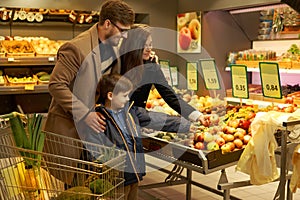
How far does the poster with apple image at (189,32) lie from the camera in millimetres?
6170

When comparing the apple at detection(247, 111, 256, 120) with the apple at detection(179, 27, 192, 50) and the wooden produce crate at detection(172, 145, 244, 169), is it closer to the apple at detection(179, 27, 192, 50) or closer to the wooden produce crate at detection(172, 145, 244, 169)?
the wooden produce crate at detection(172, 145, 244, 169)

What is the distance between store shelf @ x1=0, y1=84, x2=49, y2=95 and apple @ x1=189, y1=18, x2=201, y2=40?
222 centimetres

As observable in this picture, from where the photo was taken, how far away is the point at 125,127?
2.56 meters

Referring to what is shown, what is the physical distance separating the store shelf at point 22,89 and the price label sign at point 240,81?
2.85 meters

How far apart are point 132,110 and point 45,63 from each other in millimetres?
3213

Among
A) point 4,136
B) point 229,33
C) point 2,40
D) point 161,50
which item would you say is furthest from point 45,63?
point 4,136

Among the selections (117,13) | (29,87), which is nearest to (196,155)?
(117,13)

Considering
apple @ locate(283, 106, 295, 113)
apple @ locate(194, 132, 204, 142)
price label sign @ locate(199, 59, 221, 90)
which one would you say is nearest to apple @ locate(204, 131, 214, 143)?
apple @ locate(194, 132, 204, 142)

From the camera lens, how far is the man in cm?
244

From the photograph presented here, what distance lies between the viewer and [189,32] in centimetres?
630

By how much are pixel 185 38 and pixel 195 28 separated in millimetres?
242

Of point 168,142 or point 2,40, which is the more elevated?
point 2,40

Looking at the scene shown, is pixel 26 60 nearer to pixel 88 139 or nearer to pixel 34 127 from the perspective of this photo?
pixel 88 139

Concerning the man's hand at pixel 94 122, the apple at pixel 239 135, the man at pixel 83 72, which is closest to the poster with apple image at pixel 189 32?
the apple at pixel 239 135
